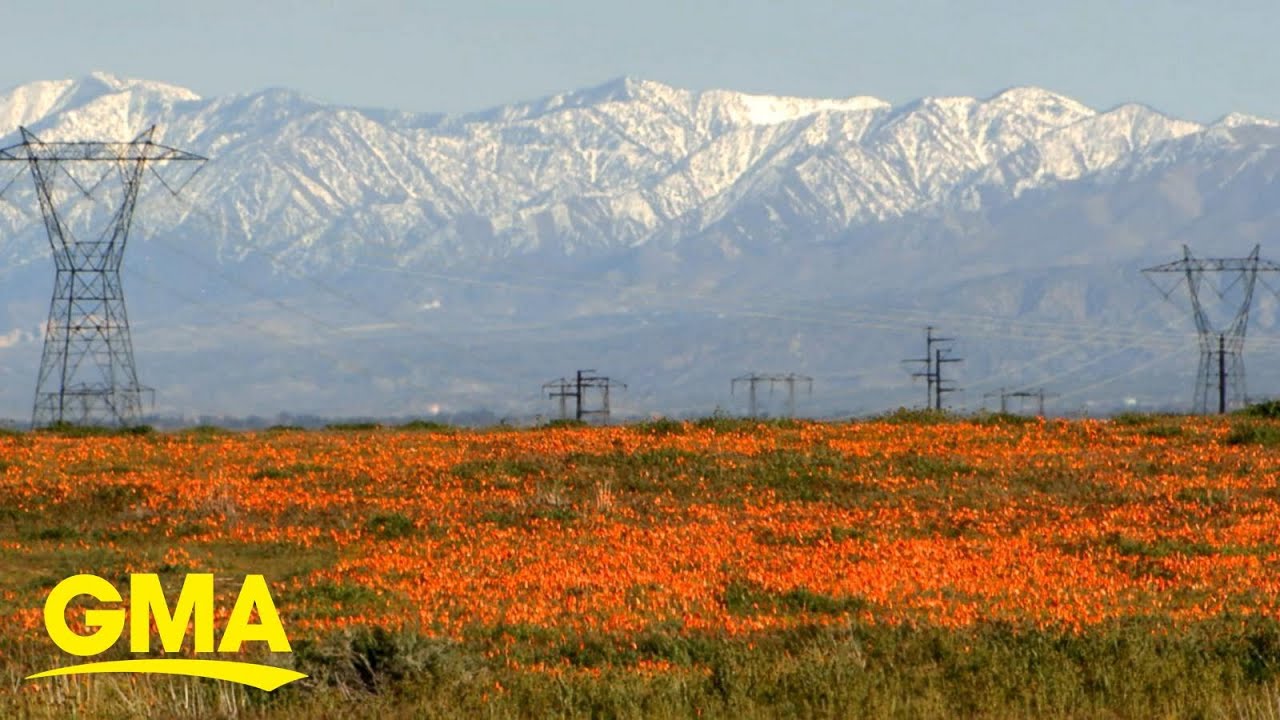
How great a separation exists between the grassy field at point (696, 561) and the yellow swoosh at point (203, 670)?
0.20 m

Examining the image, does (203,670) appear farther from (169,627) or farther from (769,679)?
(769,679)

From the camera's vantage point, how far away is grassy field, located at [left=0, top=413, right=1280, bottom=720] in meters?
21.6

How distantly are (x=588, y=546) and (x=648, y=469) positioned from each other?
321 inches

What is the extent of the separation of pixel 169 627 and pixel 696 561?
8.73m

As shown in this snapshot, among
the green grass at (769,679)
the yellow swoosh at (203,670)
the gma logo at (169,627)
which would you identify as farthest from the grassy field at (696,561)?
the gma logo at (169,627)

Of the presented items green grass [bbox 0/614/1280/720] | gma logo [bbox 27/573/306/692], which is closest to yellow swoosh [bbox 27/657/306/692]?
gma logo [bbox 27/573/306/692]

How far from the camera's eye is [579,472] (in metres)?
41.3

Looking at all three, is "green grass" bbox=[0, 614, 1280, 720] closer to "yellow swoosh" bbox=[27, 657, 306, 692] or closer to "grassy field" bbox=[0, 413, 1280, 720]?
"grassy field" bbox=[0, 413, 1280, 720]

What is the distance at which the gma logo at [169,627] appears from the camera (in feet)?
74.4

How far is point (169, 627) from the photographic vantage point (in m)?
26.1

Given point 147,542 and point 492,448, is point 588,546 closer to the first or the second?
point 147,542

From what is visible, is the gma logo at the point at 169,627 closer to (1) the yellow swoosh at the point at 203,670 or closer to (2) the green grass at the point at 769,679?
(1) the yellow swoosh at the point at 203,670

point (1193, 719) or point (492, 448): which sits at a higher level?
point (492, 448)

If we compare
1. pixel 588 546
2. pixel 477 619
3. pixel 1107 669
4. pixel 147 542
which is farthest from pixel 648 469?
pixel 1107 669
